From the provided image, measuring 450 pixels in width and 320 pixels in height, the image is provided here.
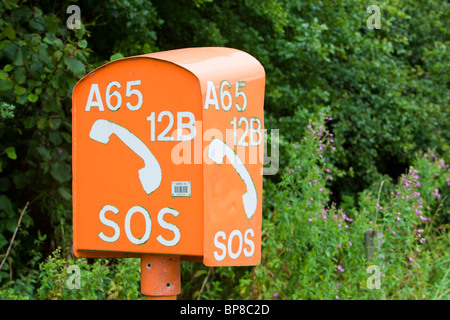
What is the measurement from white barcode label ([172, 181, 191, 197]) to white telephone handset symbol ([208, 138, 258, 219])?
119 millimetres

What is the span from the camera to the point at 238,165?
220cm

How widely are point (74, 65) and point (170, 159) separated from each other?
2125mm

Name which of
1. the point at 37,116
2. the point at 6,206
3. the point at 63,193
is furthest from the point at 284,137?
the point at 6,206

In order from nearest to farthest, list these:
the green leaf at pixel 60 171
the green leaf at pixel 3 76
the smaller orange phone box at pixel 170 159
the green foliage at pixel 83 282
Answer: the smaller orange phone box at pixel 170 159 → the green foliage at pixel 83 282 → the green leaf at pixel 3 76 → the green leaf at pixel 60 171

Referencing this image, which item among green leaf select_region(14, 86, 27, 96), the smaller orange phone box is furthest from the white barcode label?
green leaf select_region(14, 86, 27, 96)

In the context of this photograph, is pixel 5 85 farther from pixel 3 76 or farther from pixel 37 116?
pixel 37 116

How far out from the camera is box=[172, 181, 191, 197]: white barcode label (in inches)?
81.5

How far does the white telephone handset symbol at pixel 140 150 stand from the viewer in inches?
82.9

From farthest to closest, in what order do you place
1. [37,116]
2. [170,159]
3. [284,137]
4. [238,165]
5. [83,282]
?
1. [284,137]
2. [37,116]
3. [83,282]
4. [238,165]
5. [170,159]

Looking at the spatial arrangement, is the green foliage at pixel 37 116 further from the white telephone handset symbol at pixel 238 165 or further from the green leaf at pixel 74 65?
the white telephone handset symbol at pixel 238 165

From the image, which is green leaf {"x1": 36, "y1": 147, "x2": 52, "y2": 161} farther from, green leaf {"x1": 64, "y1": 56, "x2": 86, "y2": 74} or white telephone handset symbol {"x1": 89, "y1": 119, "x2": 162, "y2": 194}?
Result: white telephone handset symbol {"x1": 89, "y1": 119, "x2": 162, "y2": 194}

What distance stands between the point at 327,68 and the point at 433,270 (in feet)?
9.16

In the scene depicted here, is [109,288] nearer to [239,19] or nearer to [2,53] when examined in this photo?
[2,53]

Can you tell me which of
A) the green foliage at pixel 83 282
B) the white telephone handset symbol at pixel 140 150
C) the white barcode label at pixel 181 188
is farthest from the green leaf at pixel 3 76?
the white barcode label at pixel 181 188
